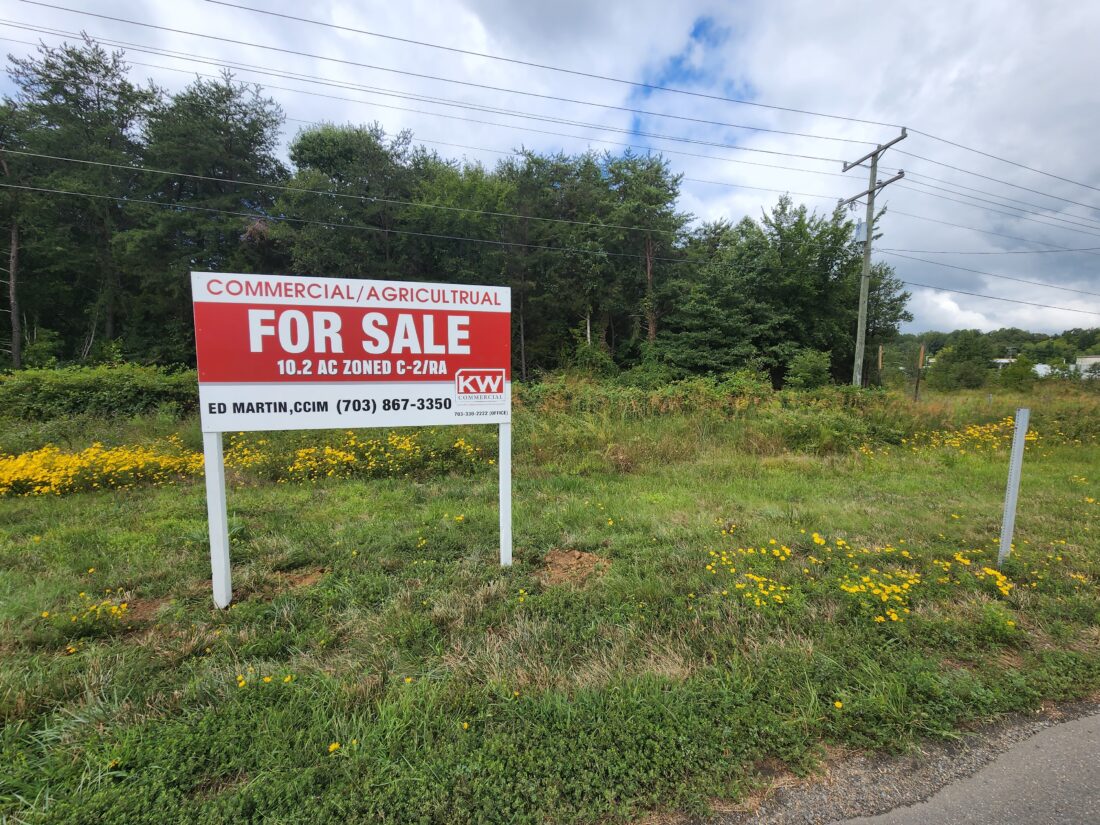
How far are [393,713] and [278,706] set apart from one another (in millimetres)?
571

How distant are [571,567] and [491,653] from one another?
4.26ft

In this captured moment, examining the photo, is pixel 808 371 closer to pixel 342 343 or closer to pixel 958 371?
pixel 342 343

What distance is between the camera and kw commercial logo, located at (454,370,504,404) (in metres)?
3.64

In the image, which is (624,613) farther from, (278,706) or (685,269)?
(685,269)

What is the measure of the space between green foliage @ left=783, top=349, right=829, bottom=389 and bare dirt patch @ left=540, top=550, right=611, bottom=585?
18669 millimetres

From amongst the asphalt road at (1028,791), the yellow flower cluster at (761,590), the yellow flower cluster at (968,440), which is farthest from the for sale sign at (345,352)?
the yellow flower cluster at (968,440)

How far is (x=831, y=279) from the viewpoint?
24.0 m

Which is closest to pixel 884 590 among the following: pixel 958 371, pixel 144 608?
pixel 144 608

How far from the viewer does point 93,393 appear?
37.7 feet

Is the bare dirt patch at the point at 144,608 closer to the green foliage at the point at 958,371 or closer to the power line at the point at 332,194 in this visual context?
the power line at the point at 332,194

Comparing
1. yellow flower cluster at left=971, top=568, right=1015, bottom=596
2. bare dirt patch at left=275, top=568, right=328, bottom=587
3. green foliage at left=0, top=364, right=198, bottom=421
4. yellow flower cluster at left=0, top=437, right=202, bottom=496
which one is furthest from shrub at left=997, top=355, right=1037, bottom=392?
green foliage at left=0, top=364, right=198, bottom=421

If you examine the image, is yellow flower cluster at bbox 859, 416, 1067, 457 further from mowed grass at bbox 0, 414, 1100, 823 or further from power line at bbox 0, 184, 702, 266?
power line at bbox 0, 184, 702, 266

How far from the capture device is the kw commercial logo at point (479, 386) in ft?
11.9

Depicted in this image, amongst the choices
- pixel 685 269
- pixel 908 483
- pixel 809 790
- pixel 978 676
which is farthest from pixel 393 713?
pixel 685 269
